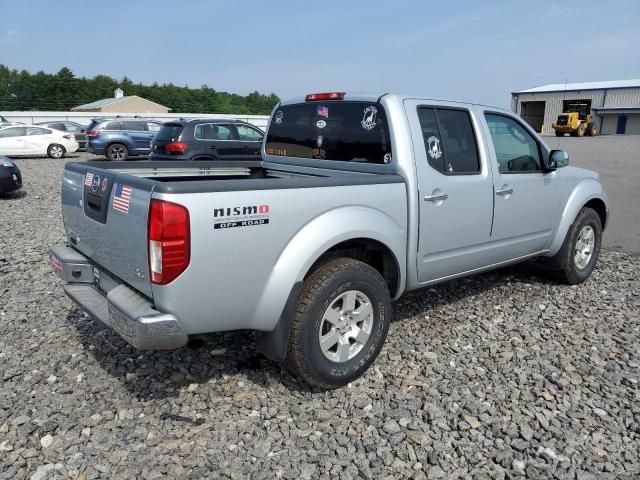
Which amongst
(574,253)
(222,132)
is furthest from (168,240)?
(222,132)

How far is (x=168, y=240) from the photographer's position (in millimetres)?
2615

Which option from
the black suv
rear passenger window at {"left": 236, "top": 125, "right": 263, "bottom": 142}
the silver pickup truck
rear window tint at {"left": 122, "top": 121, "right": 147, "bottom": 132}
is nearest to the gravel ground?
the silver pickup truck

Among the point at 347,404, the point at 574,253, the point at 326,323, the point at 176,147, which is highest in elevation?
the point at 176,147

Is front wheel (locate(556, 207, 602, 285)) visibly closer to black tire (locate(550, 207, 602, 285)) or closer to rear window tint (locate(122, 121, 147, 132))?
black tire (locate(550, 207, 602, 285))

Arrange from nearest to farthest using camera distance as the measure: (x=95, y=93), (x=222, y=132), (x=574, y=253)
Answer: (x=574, y=253), (x=222, y=132), (x=95, y=93)

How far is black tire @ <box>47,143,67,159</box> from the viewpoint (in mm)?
20375

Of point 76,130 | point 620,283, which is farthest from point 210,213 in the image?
point 76,130

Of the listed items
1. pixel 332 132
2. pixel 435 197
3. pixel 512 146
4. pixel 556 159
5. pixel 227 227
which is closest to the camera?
pixel 227 227

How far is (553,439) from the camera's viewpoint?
2.96 m

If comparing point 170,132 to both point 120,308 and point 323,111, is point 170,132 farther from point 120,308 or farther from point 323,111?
point 120,308

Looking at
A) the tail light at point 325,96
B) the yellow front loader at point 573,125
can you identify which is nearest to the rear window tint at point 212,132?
the tail light at point 325,96

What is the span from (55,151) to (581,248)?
2020 cm

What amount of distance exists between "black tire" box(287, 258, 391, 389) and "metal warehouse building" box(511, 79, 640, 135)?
60133mm

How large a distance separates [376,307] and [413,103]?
153 centimetres
